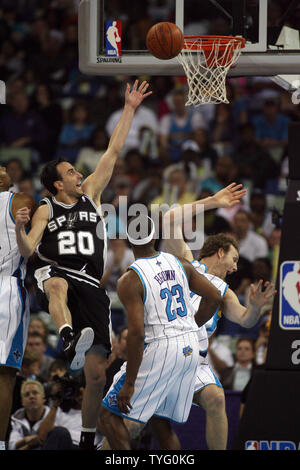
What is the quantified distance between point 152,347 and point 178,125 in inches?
334

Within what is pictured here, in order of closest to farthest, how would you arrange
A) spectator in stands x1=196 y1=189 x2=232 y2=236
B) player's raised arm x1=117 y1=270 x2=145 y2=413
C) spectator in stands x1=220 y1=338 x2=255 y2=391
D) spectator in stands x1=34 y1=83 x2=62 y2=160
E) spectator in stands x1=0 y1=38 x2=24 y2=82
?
Result: player's raised arm x1=117 y1=270 x2=145 y2=413, spectator in stands x1=220 y1=338 x2=255 y2=391, spectator in stands x1=196 y1=189 x2=232 y2=236, spectator in stands x1=34 y1=83 x2=62 y2=160, spectator in stands x1=0 y1=38 x2=24 y2=82

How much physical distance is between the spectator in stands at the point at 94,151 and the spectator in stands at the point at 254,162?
2.23 metres

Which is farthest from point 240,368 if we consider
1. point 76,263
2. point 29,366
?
point 76,263

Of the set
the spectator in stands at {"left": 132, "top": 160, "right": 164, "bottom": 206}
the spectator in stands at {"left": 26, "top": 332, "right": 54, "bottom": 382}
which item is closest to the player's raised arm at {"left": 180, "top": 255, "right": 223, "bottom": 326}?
the spectator in stands at {"left": 26, "top": 332, "right": 54, "bottom": 382}

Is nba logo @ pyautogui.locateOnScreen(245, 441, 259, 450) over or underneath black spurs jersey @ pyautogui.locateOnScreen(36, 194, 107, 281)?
underneath

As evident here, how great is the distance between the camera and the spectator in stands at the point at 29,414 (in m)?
9.41

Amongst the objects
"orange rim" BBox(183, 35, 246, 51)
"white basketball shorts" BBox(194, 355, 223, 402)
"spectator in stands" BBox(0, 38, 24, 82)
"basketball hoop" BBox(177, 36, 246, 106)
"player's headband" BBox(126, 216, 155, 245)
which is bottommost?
"white basketball shorts" BBox(194, 355, 223, 402)

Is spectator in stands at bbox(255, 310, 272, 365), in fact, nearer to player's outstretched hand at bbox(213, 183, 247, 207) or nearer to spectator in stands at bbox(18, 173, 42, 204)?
player's outstretched hand at bbox(213, 183, 247, 207)

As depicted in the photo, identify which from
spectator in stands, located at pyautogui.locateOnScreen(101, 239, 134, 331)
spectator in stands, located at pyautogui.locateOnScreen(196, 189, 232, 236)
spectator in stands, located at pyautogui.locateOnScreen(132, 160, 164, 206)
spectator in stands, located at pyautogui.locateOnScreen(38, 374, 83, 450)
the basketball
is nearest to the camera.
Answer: the basketball

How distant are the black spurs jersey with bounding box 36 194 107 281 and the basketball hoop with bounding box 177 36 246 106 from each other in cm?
160

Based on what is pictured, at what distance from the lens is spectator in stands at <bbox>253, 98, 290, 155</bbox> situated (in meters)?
14.4

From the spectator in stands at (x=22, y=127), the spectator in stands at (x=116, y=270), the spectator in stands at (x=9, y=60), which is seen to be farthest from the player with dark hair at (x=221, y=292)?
Answer: the spectator in stands at (x=9, y=60)

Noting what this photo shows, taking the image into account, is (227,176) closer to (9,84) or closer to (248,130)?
(248,130)
